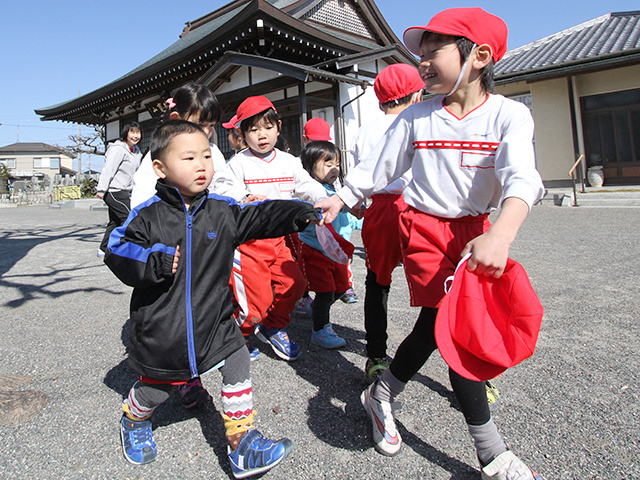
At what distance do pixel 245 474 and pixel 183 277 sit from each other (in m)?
0.70

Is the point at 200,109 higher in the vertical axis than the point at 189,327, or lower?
higher

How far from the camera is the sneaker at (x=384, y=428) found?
1570mm

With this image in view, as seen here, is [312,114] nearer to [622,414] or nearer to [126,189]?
[126,189]

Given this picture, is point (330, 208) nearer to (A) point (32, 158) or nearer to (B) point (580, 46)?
(B) point (580, 46)

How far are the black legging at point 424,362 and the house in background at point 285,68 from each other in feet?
27.3

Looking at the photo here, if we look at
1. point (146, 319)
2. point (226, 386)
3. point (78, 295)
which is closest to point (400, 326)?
point (226, 386)

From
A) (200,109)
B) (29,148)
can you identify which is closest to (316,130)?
(200,109)

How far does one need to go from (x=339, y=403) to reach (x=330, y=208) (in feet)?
2.92

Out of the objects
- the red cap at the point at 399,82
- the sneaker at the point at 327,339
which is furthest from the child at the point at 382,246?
the sneaker at the point at 327,339

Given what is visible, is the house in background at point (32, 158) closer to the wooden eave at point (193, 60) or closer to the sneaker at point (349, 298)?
the wooden eave at point (193, 60)

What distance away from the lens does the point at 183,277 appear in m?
1.57

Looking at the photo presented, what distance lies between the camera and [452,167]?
153cm

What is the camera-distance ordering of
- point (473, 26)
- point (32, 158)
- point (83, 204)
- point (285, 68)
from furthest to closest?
point (32, 158)
point (83, 204)
point (285, 68)
point (473, 26)

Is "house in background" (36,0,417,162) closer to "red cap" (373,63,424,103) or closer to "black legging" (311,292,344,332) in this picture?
"red cap" (373,63,424,103)
